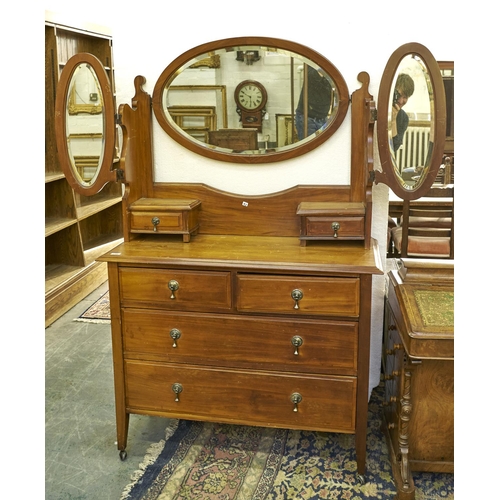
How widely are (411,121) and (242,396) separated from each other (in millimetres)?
1330

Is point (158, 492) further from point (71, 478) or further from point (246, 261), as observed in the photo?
point (246, 261)

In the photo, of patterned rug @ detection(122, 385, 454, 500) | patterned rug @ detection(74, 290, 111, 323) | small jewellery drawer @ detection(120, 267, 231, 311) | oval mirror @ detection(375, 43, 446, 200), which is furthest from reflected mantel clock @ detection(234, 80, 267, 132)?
patterned rug @ detection(74, 290, 111, 323)

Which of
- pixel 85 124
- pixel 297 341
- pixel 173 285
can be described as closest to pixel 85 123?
pixel 85 124

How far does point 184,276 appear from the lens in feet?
7.37

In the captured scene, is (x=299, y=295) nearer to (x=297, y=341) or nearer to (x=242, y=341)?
(x=297, y=341)

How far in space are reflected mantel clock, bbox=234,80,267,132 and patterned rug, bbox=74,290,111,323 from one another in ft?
7.45

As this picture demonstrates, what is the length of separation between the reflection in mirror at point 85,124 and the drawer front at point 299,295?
0.90m

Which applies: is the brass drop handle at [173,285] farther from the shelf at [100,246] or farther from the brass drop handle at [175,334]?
the shelf at [100,246]

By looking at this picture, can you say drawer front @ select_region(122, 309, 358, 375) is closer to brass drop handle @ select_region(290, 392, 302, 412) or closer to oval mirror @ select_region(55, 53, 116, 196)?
brass drop handle @ select_region(290, 392, 302, 412)

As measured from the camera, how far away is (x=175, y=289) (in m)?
2.27

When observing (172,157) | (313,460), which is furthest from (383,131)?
(313,460)

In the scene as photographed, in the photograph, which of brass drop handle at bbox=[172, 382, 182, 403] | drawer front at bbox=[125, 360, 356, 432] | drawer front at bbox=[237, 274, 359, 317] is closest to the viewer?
drawer front at bbox=[237, 274, 359, 317]

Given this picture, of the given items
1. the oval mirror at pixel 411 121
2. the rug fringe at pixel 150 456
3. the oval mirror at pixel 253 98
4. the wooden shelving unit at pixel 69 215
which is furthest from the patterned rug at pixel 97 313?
the oval mirror at pixel 411 121

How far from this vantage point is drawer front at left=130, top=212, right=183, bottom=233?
8.05ft
